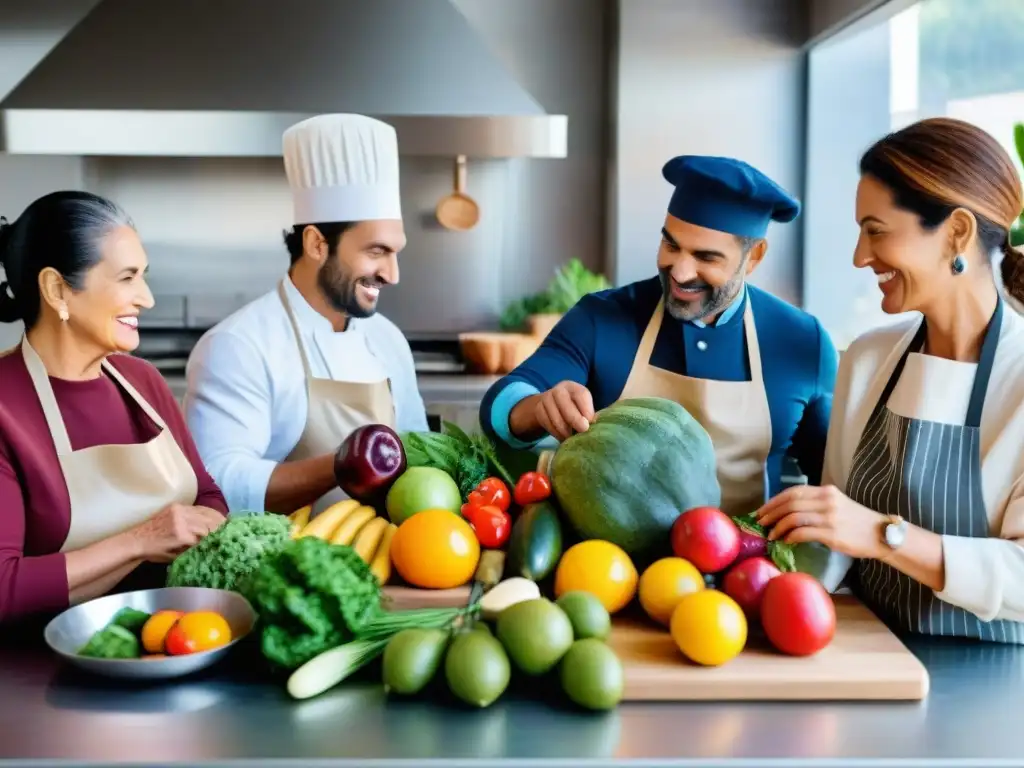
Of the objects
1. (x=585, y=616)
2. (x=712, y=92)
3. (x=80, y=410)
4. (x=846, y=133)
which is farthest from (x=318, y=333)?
(x=846, y=133)

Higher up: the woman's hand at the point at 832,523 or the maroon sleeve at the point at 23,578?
the woman's hand at the point at 832,523

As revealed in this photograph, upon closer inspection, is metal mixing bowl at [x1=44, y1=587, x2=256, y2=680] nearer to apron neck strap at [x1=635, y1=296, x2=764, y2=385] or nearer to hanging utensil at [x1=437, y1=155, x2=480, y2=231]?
apron neck strap at [x1=635, y1=296, x2=764, y2=385]

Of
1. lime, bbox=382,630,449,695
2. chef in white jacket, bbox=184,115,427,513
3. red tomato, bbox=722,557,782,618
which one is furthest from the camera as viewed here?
chef in white jacket, bbox=184,115,427,513

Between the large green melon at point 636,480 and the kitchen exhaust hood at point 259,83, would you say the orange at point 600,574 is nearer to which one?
the large green melon at point 636,480

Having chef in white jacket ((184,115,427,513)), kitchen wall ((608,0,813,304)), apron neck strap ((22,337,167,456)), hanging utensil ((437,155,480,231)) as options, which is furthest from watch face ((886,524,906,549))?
hanging utensil ((437,155,480,231))

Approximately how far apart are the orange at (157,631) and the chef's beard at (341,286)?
1.39 metres

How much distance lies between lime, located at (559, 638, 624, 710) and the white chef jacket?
1.13 metres

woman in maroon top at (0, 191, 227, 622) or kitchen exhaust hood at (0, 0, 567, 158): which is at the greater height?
kitchen exhaust hood at (0, 0, 567, 158)

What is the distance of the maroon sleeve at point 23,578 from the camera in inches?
56.0

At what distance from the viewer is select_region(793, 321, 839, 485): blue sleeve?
220 cm

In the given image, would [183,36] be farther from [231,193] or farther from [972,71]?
[972,71]

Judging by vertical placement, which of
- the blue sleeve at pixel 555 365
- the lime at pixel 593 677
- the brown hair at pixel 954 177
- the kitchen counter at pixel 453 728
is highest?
the brown hair at pixel 954 177

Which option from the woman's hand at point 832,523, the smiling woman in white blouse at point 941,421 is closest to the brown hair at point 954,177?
the smiling woman in white blouse at point 941,421

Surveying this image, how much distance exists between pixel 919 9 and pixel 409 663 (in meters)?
3.33
